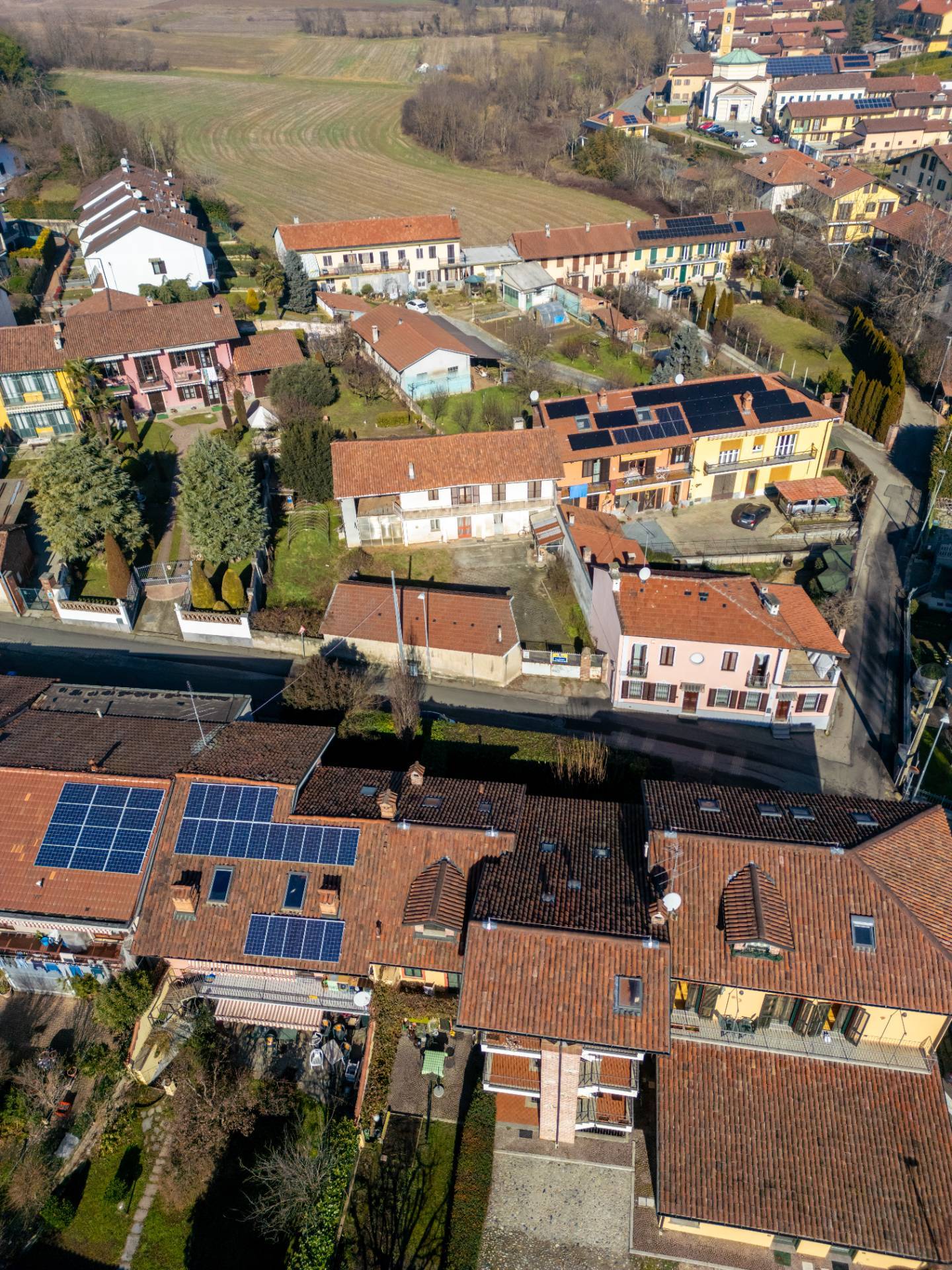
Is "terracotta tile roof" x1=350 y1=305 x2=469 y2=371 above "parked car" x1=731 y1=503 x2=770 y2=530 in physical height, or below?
above

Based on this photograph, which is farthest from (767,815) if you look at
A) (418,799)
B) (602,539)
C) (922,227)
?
(922,227)

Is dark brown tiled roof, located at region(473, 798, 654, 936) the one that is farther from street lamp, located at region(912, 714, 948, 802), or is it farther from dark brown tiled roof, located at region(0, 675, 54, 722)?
dark brown tiled roof, located at region(0, 675, 54, 722)

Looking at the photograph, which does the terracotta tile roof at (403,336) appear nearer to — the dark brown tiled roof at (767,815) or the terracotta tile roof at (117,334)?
the terracotta tile roof at (117,334)

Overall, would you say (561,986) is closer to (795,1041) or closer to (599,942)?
(599,942)

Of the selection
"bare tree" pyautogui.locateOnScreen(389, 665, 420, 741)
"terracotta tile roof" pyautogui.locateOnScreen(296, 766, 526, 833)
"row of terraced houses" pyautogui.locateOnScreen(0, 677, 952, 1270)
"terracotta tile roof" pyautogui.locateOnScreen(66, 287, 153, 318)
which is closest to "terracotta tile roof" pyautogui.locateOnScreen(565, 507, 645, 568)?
"bare tree" pyautogui.locateOnScreen(389, 665, 420, 741)

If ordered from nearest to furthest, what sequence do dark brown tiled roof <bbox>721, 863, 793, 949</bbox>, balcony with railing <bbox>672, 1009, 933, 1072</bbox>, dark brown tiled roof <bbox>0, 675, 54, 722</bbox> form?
dark brown tiled roof <bbox>721, 863, 793, 949</bbox> → balcony with railing <bbox>672, 1009, 933, 1072</bbox> → dark brown tiled roof <bbox>0, 675, 54, 722</bbox>

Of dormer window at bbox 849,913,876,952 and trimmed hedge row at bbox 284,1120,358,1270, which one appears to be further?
dormer window at bbox 849,913,876,952

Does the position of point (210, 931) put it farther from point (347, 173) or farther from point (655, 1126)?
point (347, 173)
